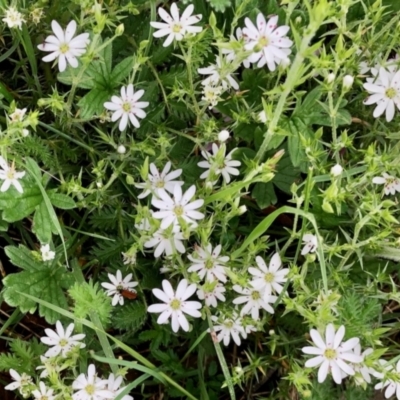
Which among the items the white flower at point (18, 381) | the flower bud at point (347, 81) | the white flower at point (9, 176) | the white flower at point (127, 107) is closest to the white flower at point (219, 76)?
the white flower at point (127, 107)

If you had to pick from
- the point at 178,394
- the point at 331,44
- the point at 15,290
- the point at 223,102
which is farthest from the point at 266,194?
the point at 15,290

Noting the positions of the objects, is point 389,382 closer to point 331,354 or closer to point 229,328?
point 331,354

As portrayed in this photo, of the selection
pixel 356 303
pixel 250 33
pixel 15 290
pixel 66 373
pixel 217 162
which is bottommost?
pixel 66 373

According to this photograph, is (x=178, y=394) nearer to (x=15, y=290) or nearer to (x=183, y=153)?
(x=15, y=290)

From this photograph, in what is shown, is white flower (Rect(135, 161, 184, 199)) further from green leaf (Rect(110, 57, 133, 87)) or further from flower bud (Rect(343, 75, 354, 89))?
flower bud (Rect(343, 75, 354, 89))

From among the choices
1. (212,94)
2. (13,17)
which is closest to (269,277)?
(212,94)

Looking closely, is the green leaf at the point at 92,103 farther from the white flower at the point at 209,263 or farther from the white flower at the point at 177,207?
the white flower at the point at 209,263
